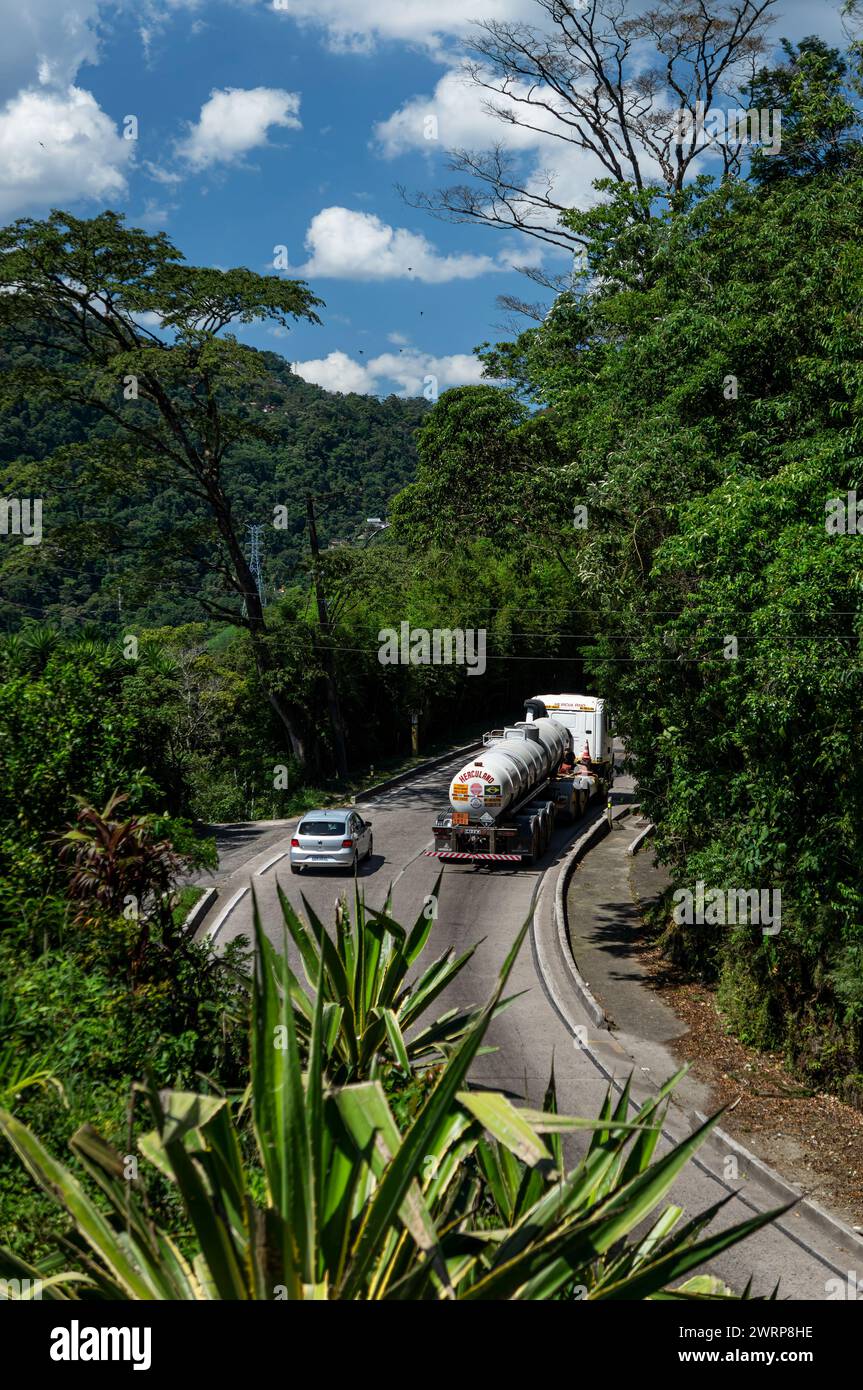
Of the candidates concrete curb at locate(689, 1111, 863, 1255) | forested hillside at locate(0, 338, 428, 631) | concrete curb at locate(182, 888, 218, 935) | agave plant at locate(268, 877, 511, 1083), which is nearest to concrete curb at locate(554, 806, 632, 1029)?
concrete curb at locate(689, 1111, 863, 1255)

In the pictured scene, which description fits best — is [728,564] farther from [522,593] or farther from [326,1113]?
[522,593]

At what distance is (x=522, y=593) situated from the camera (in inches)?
2052

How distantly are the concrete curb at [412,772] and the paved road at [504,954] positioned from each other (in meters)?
0.60

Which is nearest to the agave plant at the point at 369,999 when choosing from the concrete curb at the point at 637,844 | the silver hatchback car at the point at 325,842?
the silver hatchback car at the point at 325,842

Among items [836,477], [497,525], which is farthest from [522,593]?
[836,477]

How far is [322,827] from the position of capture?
24797 mm

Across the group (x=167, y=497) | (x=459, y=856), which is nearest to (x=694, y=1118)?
(x=459, y=856)

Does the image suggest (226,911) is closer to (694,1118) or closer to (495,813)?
(495,813)

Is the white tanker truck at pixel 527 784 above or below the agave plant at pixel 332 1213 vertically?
below

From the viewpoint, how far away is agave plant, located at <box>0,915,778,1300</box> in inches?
150

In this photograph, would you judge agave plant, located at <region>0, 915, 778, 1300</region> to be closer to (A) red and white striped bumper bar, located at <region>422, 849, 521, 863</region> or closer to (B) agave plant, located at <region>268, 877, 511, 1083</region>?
(B) agave plant, located at <region>268, 877, 511, 1083</region>

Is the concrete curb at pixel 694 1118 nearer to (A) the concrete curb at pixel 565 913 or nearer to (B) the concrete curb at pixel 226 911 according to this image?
(A) the concrete curb at pixel 565 913

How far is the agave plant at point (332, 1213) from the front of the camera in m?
3.82
